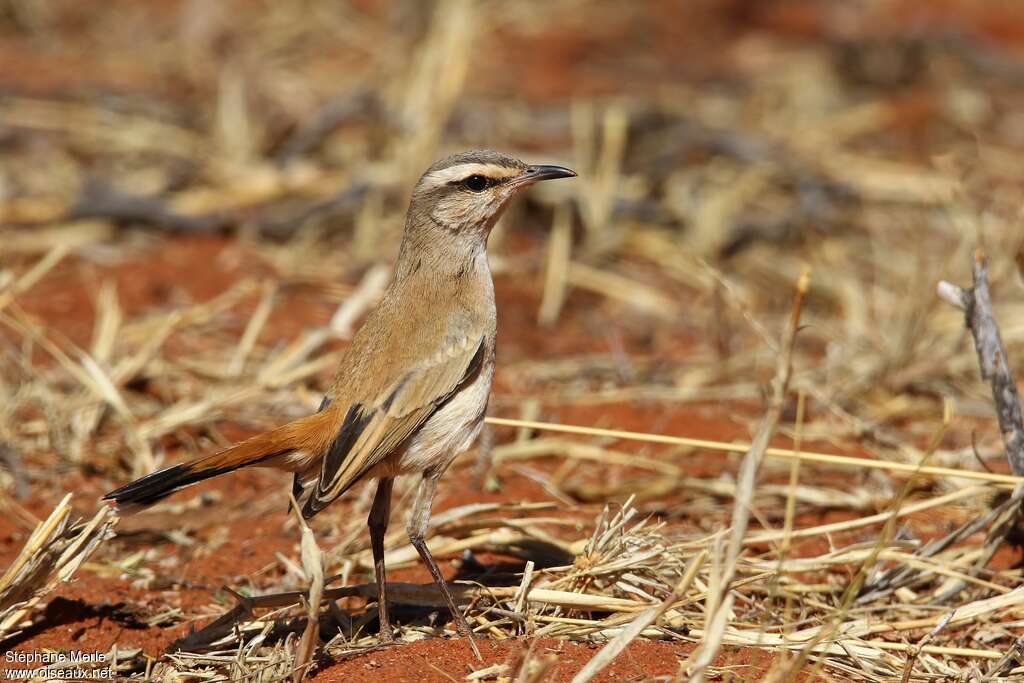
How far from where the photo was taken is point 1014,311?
24.8ft

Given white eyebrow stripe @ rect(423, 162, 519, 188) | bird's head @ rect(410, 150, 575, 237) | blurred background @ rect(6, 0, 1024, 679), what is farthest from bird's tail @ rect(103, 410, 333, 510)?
white eyebrow stripe @ rect(423, 162, 519, 188)

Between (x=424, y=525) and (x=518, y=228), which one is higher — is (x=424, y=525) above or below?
above

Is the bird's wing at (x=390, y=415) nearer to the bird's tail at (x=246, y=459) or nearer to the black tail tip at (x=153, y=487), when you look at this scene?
the bird's tail at (x=246, y=459)

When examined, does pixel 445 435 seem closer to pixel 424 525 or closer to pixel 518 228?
pixel 424 525

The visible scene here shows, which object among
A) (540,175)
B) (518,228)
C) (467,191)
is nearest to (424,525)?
(467,191)

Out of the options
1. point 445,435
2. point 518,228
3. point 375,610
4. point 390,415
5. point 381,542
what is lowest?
point 518,228

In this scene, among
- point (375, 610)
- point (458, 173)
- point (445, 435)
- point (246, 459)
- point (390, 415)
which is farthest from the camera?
point (458, 173)

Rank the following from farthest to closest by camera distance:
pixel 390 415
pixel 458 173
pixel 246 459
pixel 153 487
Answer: pixel 458 173 → pixel 390 415 → pixel 246 459 → pixel 153 487

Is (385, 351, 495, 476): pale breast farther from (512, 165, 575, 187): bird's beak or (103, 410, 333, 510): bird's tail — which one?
(512, 165, 575, 187): bird's beak

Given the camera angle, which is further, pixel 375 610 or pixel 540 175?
pixel 540 175

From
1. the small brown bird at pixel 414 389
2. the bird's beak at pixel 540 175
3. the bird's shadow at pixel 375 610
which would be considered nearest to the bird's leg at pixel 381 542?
the small brown bird at pixel 414 389

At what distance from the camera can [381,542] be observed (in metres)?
4.73

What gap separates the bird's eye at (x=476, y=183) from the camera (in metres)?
5.26

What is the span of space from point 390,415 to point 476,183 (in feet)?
4.02
